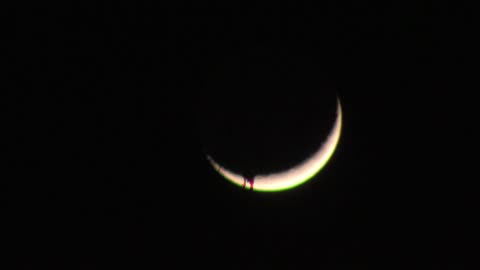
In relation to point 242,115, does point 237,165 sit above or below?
below

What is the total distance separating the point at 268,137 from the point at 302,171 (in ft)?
0.85

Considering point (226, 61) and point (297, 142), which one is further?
point (226, 61)

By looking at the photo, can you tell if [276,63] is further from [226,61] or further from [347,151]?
[347,151]

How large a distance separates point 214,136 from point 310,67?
0.63 m

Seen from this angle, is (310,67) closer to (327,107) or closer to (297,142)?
(327,107)

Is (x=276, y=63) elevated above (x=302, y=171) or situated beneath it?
elevated above

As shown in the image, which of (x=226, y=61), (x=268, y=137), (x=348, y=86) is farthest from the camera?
(x=348, y=86)

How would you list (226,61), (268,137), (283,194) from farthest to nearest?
(283,194) < (226,61) < (268,137)

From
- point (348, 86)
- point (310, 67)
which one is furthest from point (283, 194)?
point (310, 67)

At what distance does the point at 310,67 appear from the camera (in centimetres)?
287

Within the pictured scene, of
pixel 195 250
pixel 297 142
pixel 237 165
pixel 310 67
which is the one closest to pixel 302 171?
pixel 297 142

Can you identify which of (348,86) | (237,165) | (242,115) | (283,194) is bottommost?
(237,165)

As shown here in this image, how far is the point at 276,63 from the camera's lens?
281 cm

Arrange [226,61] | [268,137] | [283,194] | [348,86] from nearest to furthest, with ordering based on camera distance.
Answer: [268,137] < [226,61] < [348,86] < [283,194]
